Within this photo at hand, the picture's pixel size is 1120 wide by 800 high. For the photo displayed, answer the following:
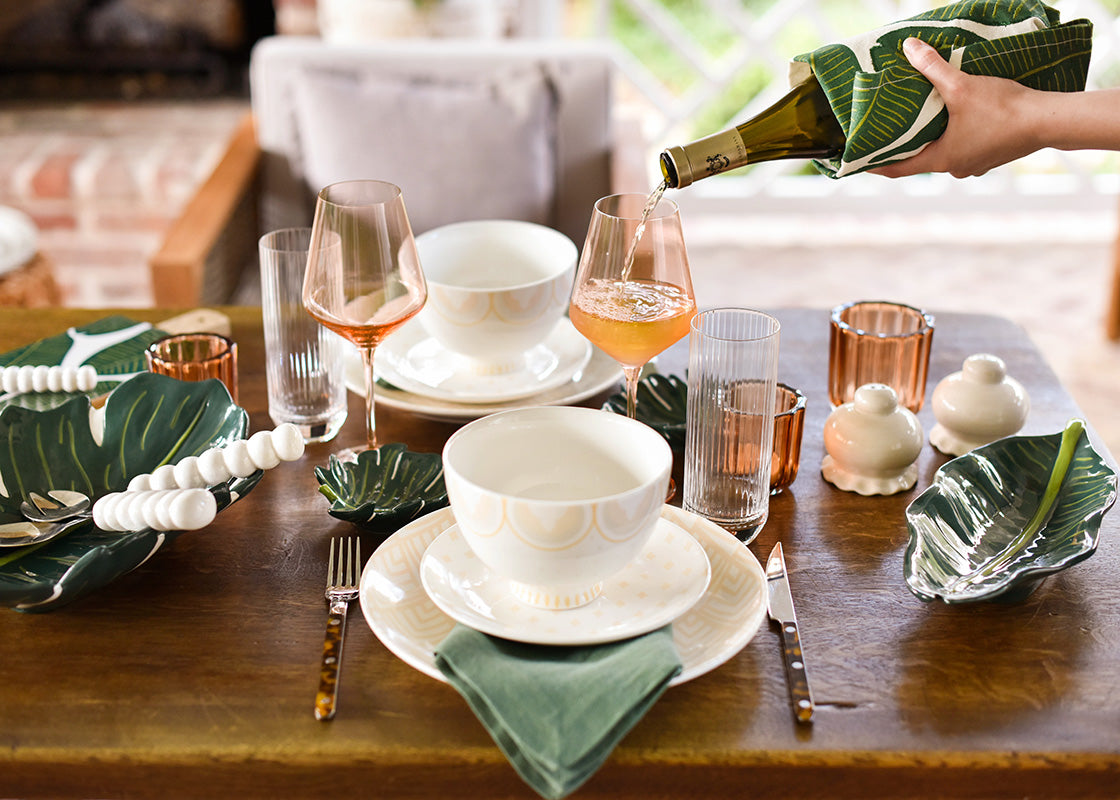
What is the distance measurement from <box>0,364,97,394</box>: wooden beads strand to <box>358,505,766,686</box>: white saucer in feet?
1.36

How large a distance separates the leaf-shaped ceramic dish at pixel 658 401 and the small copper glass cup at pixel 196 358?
36 centimetres

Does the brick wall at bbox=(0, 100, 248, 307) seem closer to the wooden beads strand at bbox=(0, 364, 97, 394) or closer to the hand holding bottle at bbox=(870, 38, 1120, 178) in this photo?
the wooden beads strand at bbox=(0, 364, 97, 394)

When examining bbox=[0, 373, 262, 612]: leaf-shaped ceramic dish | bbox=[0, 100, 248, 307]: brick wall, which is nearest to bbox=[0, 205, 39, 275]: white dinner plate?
bbox=[0, 100, 248, 307]: brick wall

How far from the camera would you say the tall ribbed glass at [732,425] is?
2.75 ft

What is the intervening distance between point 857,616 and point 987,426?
0.99 ft

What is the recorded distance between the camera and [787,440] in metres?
0.91

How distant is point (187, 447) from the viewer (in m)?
0.90

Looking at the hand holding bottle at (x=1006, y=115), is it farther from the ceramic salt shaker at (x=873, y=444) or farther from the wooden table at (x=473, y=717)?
the wooden table at (x=473, y=717)

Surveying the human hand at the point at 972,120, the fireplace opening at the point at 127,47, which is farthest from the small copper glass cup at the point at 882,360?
the fireplace opening at the point at 127,47

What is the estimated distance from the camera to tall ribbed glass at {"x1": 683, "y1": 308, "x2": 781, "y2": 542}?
84 centimetres

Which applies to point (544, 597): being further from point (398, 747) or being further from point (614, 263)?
point (614, 263)

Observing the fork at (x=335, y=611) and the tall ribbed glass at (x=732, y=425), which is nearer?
the fork at (x=335, y=611)

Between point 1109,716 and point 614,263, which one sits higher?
point 614,263

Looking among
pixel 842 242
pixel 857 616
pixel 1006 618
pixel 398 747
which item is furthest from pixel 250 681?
pixel 842 242
